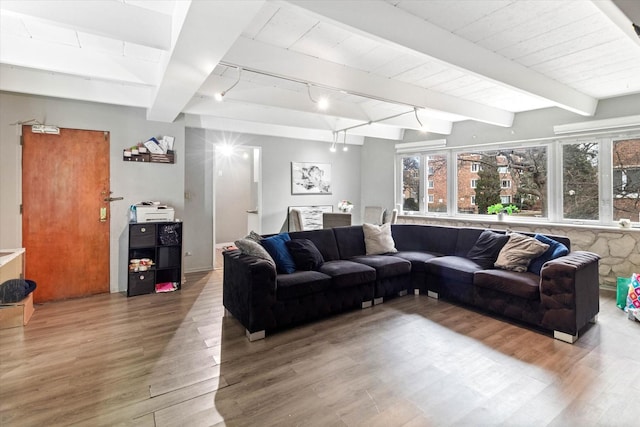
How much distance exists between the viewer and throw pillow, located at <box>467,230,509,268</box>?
3.76 m

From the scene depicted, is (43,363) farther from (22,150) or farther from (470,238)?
(470,238)

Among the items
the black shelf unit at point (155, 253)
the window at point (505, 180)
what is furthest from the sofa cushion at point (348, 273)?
the window at point (505, 180)

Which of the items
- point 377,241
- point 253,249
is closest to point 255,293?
point 253,249

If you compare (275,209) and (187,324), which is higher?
(275,209)

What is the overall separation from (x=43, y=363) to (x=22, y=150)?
271 centimetres

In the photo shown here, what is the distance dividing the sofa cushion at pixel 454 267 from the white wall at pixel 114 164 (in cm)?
372

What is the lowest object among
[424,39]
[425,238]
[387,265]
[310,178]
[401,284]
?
[401,284]

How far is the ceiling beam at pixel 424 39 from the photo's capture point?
200cm

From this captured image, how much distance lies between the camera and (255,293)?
288 centimetres

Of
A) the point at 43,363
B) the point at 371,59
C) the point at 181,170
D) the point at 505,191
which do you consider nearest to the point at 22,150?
the point at 181,170

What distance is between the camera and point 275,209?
6371 mm

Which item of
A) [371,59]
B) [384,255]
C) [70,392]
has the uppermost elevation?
[371,59]

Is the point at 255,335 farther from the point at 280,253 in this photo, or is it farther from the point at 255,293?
the point at 280,253

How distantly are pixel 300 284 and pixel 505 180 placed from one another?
4363 mm
